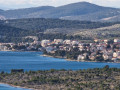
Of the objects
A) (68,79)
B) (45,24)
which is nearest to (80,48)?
(68,79)

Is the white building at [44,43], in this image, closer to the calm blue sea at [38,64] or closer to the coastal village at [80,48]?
the coastal village at [80,48]

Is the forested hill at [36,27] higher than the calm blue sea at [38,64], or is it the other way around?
the forested hill at [36,27]

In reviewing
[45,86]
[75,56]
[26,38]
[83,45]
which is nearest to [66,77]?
[45,86]

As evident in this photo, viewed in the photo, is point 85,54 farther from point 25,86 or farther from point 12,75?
point 25,86

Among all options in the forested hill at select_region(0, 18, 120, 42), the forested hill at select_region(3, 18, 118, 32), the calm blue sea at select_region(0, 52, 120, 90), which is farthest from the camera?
the forested hill at select_region(3, 18, 118, 32)

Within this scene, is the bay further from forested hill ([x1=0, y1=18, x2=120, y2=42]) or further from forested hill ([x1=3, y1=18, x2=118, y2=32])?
forested hill ([x1=3, y1=18, x2=118, y2=32])

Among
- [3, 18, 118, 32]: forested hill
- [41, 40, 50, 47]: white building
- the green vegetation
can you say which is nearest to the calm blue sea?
the green vegetation

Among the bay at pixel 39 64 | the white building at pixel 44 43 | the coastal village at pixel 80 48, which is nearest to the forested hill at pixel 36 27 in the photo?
the white building at pixel 44 43

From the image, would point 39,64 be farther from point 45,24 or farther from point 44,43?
point 45,24
